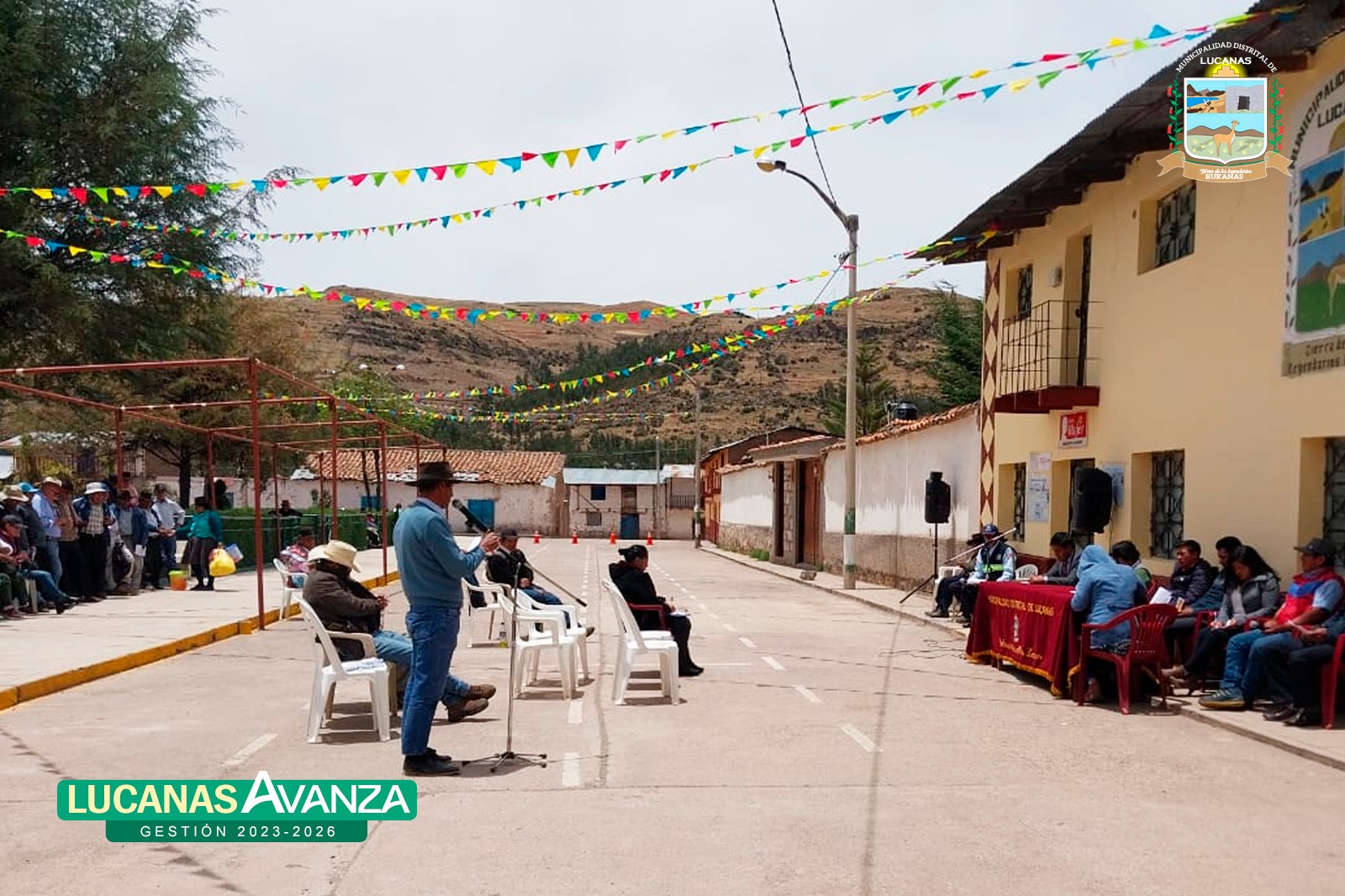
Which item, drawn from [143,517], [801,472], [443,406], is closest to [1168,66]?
[143,517]

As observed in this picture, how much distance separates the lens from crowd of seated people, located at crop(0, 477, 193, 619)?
16859 mm

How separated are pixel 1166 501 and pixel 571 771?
30.4ft

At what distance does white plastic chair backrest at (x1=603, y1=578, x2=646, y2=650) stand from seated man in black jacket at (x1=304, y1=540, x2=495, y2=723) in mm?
1609

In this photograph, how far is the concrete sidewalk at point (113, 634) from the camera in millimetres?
11465

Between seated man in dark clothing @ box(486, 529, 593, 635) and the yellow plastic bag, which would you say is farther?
the yellow plastic bag

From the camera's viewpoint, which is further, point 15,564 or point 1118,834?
point 15,564

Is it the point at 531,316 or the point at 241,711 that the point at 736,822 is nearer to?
the point at 241,711

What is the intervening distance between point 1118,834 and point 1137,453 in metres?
9.34

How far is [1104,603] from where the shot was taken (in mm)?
10750

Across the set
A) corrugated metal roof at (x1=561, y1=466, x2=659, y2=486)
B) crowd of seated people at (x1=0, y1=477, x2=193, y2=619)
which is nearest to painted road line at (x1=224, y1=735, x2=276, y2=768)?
crowd of seated people at (x1=0, y1=477, x2=193, y2=619)

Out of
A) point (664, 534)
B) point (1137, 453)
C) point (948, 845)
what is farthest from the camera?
point (664, 534)

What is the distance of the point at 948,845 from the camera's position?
19.6 feet

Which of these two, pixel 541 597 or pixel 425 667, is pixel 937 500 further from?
pixel 425 667

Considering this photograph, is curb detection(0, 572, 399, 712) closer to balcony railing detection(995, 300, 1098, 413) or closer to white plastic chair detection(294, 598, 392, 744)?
white plastic chair detection(294, 598, 392, 744)
